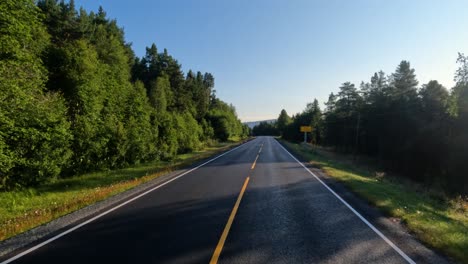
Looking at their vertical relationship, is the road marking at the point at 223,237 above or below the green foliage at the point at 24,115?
below

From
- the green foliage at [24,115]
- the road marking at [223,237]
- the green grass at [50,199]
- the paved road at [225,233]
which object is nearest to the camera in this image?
the road marking at [223,237]

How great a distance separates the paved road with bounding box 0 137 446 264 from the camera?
6160 mm

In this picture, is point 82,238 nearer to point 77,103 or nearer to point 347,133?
point 77,103

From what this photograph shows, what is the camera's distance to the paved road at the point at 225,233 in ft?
20.2

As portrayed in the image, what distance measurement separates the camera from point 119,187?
1515 cm

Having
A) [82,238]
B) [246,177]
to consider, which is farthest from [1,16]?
[246,177]

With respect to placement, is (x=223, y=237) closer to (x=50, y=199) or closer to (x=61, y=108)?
(x=50, y=199)

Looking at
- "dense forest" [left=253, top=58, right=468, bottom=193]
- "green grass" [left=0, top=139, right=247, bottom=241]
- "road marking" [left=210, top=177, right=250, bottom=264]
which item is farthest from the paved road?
"dense forest" [left=253, top=58, right=468, bottom=193]

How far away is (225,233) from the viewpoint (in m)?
7.59

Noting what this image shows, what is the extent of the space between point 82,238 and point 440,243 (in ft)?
24.2

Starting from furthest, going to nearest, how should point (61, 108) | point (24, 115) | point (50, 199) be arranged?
point (61, 108) < point (24, 115) < point (50, 199)

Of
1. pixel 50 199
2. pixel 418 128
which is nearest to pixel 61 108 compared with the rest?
pixel 50 199

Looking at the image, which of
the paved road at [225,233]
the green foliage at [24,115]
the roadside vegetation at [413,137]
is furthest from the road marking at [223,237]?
the green foliage at [24,115]

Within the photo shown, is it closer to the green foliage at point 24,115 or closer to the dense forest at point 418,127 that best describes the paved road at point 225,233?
the green foliage at point 24,115
